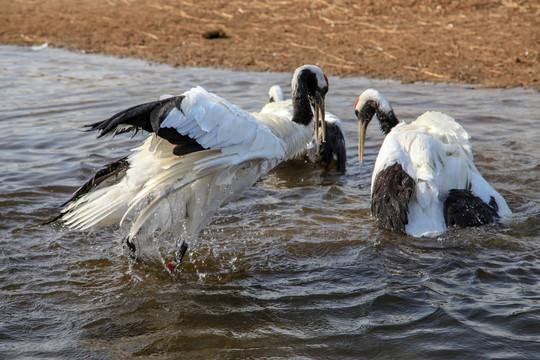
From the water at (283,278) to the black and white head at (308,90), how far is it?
0.90 meters

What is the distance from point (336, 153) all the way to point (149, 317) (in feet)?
11.4

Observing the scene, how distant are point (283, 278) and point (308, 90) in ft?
6.60

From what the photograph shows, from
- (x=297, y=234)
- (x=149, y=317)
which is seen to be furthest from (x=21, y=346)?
(x=297, y=234)

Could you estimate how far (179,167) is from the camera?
436cm

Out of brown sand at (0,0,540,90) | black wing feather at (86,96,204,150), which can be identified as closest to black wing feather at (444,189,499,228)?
black wing feather at (86,96,204,150)

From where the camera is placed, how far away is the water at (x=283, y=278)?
3607mm

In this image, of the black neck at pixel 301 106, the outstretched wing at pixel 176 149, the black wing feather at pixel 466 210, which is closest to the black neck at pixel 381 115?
the black neck at pixel 301 106

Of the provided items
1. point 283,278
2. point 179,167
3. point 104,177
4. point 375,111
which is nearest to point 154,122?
point 179,167

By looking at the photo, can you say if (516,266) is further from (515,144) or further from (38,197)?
(38,197)

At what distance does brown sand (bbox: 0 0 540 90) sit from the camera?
9961 millimetres

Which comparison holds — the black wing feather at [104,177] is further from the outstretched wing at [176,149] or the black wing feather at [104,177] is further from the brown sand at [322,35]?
the brown sand at [322,35]

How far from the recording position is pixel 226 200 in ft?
15.5

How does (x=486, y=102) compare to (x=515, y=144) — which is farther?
(x=486, y=102)

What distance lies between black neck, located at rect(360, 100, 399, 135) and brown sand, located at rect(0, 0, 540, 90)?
3.34 m
